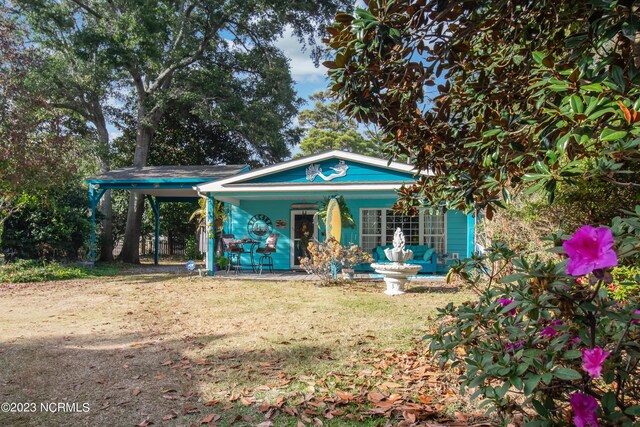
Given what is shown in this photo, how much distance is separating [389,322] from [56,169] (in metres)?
11.1

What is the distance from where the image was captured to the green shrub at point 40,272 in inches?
485

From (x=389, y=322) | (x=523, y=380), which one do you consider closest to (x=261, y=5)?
(x=389, y=322)

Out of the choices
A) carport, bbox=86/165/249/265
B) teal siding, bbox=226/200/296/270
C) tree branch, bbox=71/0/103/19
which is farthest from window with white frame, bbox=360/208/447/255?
tree branch, bbox=71/0/103/19

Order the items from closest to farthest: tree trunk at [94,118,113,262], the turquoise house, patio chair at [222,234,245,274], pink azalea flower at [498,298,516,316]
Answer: pink azalea flower at [498,298,516,316]
the turquoise house
patio chair at [222,234,245,274]
tree trunk at [94,118,113,262]

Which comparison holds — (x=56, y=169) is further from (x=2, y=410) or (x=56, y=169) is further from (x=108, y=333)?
(x=2, y=410)

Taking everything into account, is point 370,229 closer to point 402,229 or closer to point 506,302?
point 402,229

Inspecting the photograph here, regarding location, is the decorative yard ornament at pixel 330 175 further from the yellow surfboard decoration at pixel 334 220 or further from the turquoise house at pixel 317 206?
the yellow surfboard decoration at pixel 334 220

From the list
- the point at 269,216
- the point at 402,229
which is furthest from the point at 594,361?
the point at 269,216

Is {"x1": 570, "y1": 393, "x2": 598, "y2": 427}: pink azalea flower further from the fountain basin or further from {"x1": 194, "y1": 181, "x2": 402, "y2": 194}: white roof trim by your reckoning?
{"x1": 194, "y1": 181, "x2": 402, "y2": 194}: white roof trim

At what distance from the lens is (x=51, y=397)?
12.6 feet

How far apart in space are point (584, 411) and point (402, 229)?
1410 centimetres

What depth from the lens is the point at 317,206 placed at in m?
15.8

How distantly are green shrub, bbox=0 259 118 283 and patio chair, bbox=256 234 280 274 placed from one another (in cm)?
510

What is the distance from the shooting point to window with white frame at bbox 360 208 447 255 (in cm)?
1520
